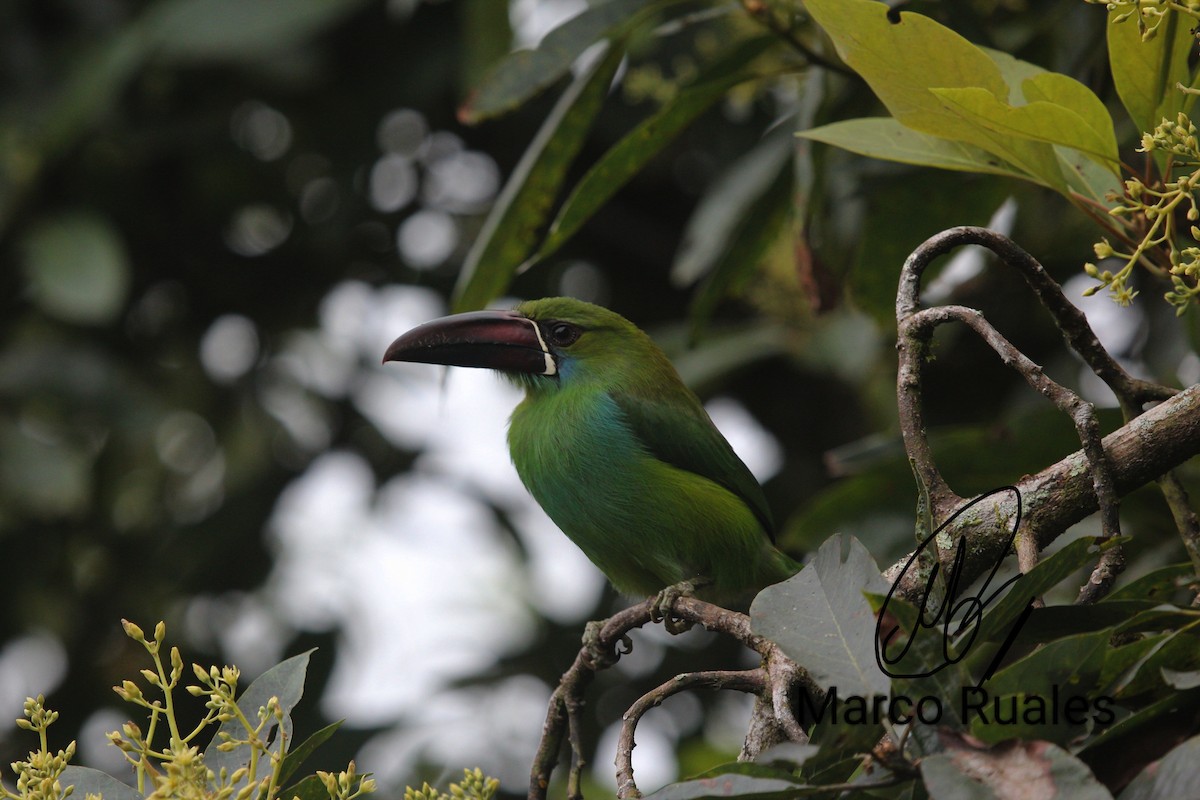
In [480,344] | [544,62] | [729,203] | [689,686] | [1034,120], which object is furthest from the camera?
[729,203]

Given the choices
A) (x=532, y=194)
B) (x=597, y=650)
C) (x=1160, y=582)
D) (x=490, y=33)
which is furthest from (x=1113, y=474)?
(x=490, y=33)

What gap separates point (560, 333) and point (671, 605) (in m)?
1.53

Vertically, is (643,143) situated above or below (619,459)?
above

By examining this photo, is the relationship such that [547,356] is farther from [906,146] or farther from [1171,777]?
[1171,777]

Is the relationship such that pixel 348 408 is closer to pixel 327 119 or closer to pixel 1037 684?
pixel 327 119

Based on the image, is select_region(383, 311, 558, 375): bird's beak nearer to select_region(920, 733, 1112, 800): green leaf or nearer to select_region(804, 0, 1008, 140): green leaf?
select_region(804, 0, 1008, 140): green leaf

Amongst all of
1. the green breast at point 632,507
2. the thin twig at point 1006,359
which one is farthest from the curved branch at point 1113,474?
the green breast at point 632,507

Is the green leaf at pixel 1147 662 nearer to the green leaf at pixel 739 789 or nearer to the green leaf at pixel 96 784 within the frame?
the green leaf at pixel 739 789

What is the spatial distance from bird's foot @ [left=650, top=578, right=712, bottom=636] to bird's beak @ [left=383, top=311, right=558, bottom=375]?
2.14ft

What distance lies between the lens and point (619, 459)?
2.91m

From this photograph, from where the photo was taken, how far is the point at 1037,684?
1170 mm

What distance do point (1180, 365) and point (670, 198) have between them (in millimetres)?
2111

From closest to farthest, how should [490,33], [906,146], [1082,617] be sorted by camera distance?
[1082,617]
[906,146]
[490,33]

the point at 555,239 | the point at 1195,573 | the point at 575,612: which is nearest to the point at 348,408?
the point at 575,612
